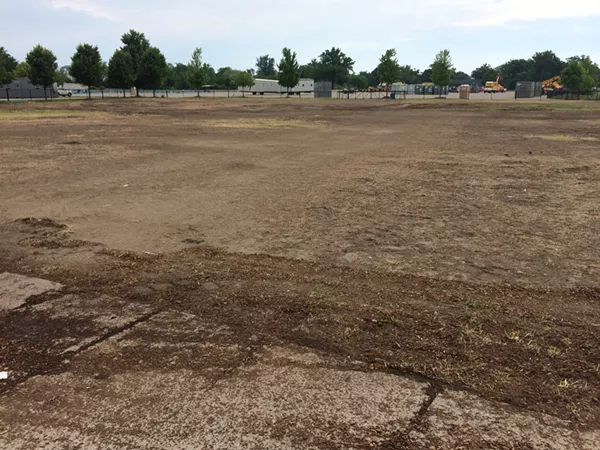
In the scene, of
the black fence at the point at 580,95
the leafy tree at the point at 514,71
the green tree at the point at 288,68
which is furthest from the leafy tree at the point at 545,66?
the green tree at the point at 288,68

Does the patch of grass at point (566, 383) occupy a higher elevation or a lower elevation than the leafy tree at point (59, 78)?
lower

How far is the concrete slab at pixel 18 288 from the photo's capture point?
480 cm

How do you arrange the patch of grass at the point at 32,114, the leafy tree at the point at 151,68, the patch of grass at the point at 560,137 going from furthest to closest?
the leafy tree at the point at 151,68, the patch of grass at the point at 32,114, the patch of grass at the point at 560,137

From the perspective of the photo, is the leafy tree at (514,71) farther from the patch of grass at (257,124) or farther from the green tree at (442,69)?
the patch of grass at (257,124)

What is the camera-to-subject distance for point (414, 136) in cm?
2198

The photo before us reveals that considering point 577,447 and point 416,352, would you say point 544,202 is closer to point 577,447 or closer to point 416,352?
point 416,352

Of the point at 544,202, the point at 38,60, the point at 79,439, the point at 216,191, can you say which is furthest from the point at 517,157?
the point at 38,60

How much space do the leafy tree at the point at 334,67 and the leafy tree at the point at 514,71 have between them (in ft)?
185

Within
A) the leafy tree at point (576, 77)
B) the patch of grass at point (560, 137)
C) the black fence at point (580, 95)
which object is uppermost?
the leafy tree at point (576, 77)

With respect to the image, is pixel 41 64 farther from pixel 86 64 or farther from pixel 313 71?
pixel 313 71

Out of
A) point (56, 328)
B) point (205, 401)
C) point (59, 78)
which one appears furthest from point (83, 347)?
point (59, 78)

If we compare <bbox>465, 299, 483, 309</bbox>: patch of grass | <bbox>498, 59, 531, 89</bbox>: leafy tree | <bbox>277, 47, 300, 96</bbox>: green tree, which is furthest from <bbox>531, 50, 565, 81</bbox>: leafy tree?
<bbox>465, 299, 483, 309</bbox>: patch of grass

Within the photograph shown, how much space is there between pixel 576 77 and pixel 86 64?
74313 mm

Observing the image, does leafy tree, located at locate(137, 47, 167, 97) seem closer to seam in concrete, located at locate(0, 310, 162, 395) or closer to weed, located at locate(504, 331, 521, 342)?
seam in concrete, located at locate(0, 310, 162, 395)
